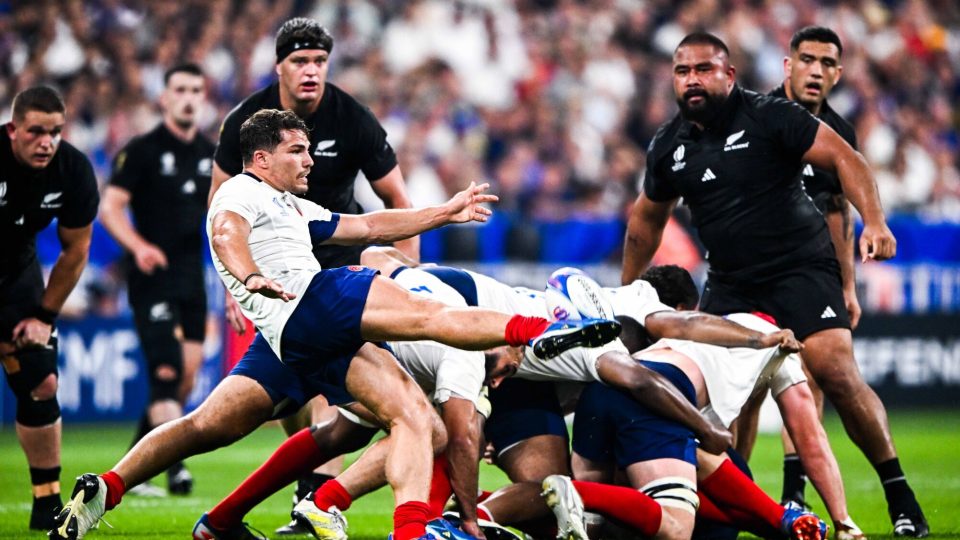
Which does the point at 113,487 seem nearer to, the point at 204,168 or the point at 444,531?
the point at 444,531

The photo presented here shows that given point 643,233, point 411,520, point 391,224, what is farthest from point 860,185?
point 411,520

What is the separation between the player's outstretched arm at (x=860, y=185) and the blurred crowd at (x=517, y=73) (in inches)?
356

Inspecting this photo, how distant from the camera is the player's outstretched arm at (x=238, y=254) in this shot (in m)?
6.09

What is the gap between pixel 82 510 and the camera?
22.0 ft

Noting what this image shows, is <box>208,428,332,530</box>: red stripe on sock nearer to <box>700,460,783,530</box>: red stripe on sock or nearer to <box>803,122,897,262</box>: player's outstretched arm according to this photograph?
<box>700,460,783,530</box>: red stripe on sock

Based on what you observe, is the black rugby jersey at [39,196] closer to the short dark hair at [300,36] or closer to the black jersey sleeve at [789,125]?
the short dark hair at [300,36]

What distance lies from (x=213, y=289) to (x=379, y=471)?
26.1ft

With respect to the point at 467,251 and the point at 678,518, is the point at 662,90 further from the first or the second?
the point at 678,518

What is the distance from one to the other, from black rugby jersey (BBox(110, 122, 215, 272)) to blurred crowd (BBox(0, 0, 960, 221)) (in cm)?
544

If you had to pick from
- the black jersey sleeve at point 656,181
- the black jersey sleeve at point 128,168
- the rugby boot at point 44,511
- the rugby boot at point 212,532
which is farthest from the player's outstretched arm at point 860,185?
the black jersey sleeve at point 128,168

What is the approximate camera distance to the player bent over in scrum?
6.16m

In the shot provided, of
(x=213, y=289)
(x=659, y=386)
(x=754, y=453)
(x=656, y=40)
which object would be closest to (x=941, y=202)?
(x=656, y=40)

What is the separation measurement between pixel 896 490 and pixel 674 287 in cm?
171

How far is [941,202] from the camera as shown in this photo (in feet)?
61.2
